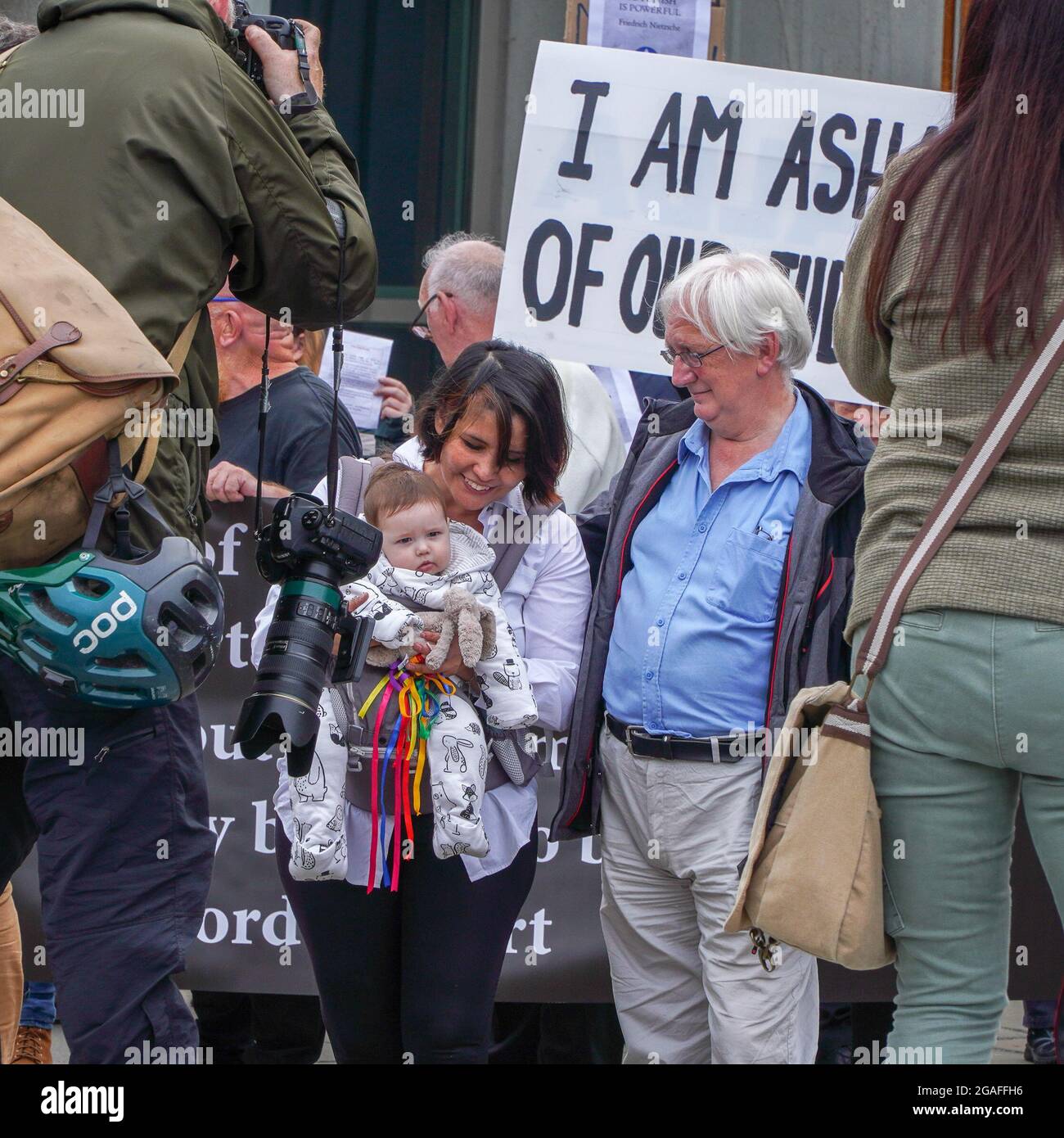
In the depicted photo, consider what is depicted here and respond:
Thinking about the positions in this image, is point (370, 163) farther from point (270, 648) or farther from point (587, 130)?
point (270, 648)

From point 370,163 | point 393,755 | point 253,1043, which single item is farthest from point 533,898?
point 370,163

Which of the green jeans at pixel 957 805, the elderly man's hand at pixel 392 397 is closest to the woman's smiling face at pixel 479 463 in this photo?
the green jeans at pixel 957 805

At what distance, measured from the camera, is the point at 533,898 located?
4.01m

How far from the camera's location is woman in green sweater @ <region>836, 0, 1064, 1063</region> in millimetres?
2133

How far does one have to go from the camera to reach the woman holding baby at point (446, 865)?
9.81ft

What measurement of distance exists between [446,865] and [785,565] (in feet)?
2.91

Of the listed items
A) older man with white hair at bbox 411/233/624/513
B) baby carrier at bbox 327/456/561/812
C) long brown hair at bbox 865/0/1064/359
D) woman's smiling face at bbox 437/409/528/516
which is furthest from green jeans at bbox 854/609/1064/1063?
older man with white hair at bbox 411/233/624/513

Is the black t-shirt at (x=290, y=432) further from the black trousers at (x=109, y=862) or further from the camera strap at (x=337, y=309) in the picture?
the black trousers at (x=109, y=862)

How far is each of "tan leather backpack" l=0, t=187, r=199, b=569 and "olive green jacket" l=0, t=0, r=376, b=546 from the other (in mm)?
100

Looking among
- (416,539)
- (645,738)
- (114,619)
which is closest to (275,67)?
(416,539)

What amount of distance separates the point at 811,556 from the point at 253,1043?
2031 mm

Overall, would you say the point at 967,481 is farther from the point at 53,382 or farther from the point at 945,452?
the point at 53,382

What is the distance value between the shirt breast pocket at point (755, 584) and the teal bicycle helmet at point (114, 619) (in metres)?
1.15

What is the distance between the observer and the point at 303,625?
2463 mm
